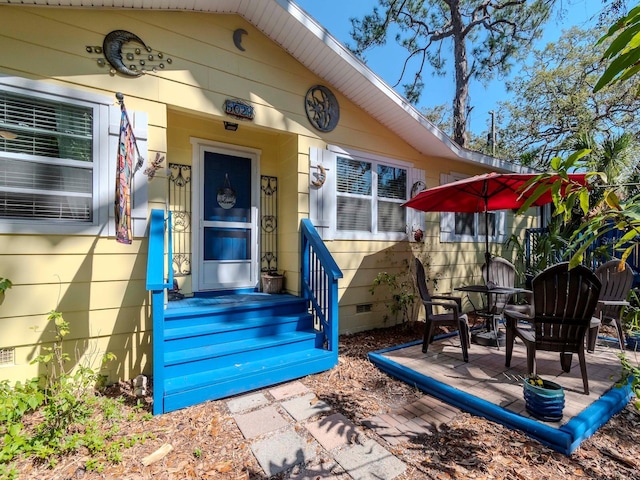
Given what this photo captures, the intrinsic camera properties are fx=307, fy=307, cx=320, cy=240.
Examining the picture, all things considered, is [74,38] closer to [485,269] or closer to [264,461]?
[264,461]

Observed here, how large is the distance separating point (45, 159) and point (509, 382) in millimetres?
4836

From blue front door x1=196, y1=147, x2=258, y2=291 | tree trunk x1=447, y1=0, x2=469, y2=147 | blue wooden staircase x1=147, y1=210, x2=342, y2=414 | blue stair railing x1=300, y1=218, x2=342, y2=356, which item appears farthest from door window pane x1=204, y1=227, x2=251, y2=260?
→ tree trunk x1=447, y1=0, x2=469, y2=147

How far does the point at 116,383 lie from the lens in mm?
3037

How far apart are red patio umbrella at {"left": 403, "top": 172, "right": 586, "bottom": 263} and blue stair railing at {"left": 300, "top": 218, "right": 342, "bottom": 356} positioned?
4.86 ft

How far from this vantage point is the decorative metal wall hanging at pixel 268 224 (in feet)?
15.3

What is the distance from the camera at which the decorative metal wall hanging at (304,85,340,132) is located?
170 inches

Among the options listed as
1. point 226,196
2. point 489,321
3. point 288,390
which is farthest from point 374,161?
point 288,390

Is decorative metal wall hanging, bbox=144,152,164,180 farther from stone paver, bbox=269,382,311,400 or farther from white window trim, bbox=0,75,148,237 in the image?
stone paver, bbox=269,382,311,400

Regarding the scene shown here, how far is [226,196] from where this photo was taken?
14.5 ft

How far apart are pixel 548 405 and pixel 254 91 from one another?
4.29m

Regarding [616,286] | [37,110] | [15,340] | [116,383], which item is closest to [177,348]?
[116,383]

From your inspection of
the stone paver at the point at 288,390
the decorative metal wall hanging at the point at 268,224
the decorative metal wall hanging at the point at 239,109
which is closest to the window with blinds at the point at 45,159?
the decorative metal wall hanging at the point at 239,109

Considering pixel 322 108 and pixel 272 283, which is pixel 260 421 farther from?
pixel 322 108

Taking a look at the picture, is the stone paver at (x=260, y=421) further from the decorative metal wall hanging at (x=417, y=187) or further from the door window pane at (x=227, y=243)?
the decorative metal wall hanging at (x=417, y=187)
